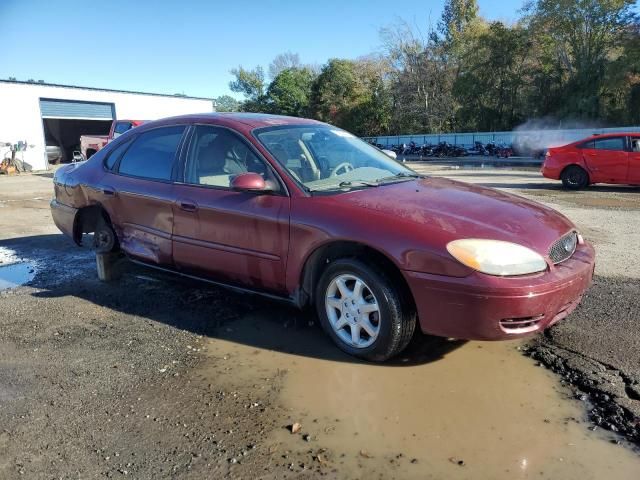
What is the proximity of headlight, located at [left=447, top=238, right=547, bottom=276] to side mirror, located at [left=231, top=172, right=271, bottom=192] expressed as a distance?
Result: 1.37 metres

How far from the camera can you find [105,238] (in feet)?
16.8

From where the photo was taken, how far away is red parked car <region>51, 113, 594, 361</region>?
294 centimetres

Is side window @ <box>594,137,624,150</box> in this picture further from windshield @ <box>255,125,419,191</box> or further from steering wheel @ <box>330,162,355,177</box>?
steering wheel @ <box>330,162,355,177</box>

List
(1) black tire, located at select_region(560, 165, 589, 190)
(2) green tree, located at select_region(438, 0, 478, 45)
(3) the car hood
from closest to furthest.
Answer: (3) the car hood → (1) black tire, located at select_region(560, 165, 589, 190) → (2) green tree, located at select_region(438, 0, 478, 45)

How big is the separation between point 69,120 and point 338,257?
34720 millimetres

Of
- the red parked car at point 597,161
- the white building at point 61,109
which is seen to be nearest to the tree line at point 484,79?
the white building at point 61,109

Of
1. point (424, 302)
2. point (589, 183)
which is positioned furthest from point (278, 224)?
point (589, 183)

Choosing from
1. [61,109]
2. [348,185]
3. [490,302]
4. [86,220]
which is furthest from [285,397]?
[61,109]

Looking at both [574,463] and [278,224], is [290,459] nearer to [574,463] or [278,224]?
[574,463]

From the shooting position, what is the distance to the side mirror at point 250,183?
3.57 m

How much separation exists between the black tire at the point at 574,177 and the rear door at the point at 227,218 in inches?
432

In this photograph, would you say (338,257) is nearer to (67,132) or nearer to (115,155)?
(115,155)

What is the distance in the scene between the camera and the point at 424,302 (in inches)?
A: 119

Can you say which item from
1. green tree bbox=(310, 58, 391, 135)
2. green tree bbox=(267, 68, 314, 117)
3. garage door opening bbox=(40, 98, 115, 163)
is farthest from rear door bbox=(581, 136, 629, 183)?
green tree bbox=(267, 68, 314, 117)
